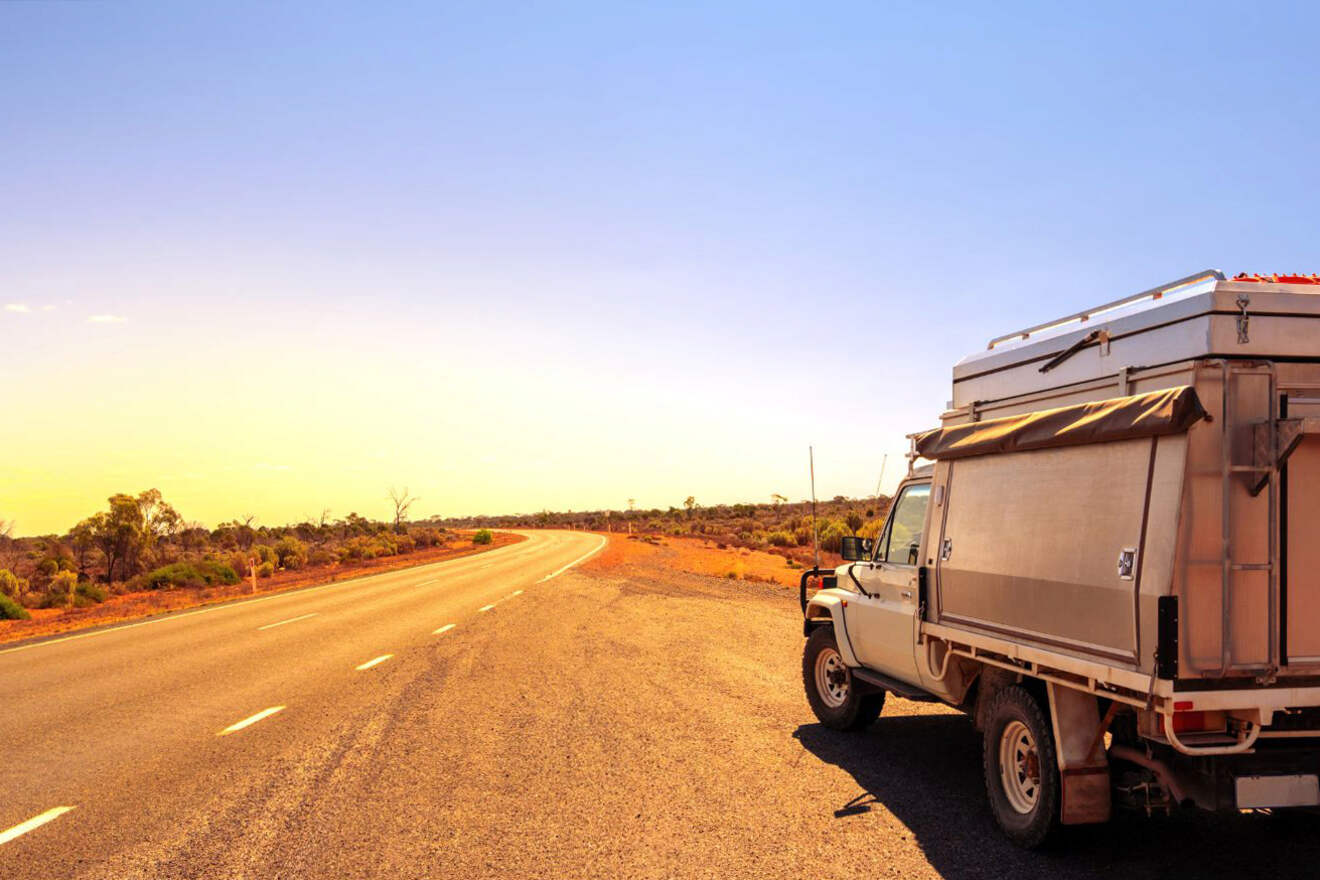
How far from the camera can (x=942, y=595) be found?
686 centimetres

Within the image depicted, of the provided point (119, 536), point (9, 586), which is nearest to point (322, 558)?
point (119, 536)

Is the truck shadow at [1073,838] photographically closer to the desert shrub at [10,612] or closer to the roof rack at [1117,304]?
the roof rack at [1117,304]

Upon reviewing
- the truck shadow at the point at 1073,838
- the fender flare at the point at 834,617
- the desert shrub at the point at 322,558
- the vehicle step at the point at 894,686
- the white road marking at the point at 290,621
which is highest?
the fender flare at the point at 834,617

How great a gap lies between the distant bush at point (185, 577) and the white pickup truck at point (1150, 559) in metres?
33.7

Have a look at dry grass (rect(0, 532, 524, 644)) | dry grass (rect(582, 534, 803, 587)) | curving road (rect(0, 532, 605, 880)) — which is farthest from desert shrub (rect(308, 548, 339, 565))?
curving road (rect(0, 532, 605, 880))

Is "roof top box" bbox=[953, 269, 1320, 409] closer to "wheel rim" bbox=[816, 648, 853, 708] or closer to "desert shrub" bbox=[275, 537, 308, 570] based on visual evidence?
"wheel rim" bbox=[816, 648, 853, 708]

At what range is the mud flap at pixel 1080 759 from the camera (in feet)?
17.3

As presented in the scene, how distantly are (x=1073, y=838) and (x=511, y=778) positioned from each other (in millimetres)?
3821

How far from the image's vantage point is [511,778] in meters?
7.18

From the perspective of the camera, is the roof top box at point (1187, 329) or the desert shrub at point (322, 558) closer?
the roof top box at point (1187, 329)

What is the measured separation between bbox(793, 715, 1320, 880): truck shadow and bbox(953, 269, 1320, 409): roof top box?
2691mm

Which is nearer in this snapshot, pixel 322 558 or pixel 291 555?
pixel 291 555

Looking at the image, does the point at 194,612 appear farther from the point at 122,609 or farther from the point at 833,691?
the point at 833,691

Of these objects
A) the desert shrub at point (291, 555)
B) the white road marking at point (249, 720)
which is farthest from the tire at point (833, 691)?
the desert shrub at point (291, 555)
